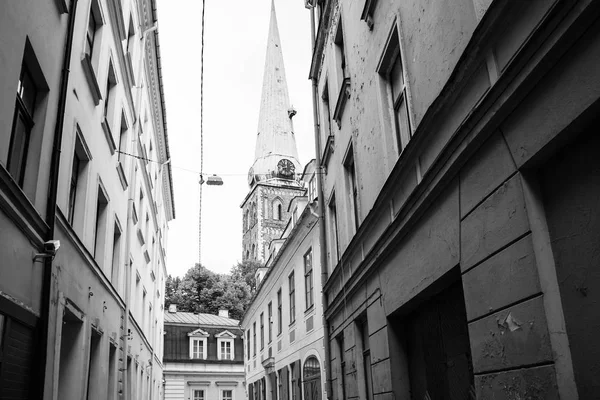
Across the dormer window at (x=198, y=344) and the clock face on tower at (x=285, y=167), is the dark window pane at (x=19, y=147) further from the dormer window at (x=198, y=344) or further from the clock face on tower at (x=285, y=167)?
the clock face on tower at (x=285, y=167)

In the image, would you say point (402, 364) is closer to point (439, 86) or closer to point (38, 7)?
point (439, 86)

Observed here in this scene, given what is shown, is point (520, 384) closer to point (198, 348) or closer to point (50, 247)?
point (50, 247)

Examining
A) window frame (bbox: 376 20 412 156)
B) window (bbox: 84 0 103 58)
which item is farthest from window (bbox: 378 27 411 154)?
window (bbox: 84 0 103 58)

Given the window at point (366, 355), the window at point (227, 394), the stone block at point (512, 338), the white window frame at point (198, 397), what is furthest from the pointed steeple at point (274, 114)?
the stone block at point (512, 338)

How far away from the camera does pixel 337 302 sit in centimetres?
1231

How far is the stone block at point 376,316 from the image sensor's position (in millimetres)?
8485

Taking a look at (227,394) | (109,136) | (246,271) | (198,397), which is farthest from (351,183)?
(246,271)

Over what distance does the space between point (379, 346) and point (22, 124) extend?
5.91m

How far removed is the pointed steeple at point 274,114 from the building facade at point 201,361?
4300 centimetres

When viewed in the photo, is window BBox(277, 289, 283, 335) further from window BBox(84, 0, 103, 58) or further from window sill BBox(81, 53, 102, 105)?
window BBox(84, 0, 103, 58)

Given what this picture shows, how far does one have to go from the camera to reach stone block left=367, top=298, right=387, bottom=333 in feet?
27.8

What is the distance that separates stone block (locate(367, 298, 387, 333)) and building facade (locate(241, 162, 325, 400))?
5995mm

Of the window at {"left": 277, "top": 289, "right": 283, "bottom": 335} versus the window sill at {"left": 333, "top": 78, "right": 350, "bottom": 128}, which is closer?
the window sill at {"left": 333, "top": 78, "right": 350, "bottom": 128}

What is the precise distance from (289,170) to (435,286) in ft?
262
